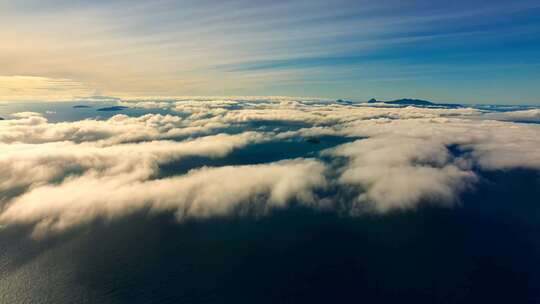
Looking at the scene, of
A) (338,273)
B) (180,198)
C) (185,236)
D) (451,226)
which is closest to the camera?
(338,273)

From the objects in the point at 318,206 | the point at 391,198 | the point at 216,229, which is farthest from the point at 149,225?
the point at 391,198

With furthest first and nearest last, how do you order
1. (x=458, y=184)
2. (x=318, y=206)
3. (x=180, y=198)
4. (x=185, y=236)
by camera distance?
(x=458, y=184) → (x=180, y=198) → (x=318, y=206) → (x=185, y=236)

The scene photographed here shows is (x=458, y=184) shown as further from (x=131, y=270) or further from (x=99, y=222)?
(x=99, y=222)

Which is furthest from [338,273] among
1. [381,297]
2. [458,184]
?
[458,184]

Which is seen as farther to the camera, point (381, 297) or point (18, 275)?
point (18, 275)

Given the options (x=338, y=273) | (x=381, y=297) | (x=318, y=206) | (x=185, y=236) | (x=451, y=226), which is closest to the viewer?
(x=381, y=297)

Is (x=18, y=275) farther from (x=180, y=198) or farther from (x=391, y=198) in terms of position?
(x=391, y=198)
